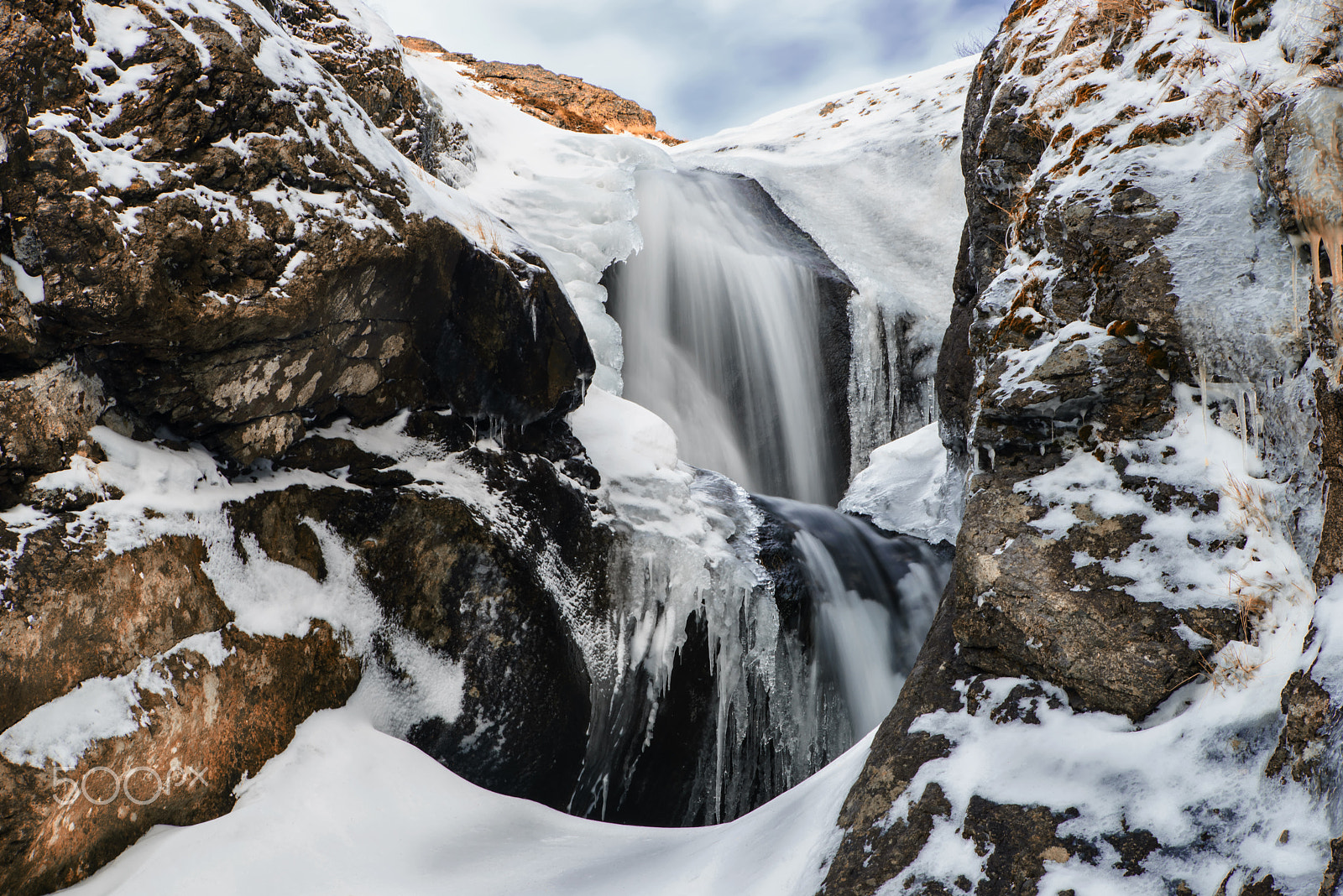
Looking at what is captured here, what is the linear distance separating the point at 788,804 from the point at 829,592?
284cm

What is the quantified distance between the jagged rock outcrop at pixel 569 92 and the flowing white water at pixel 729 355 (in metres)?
6.82

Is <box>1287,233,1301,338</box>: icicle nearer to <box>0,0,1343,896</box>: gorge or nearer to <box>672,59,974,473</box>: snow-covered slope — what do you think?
<box>0,0,1343,896</box>: gorge

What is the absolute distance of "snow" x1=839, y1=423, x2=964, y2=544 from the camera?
6900 millimetres

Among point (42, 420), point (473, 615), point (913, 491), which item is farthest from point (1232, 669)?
point (913, 491)

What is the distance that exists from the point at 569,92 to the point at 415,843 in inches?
719

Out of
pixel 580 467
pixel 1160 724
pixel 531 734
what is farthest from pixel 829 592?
pixel 1160 724

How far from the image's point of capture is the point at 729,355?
398 inches

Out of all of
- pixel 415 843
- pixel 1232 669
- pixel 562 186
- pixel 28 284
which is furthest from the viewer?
pixel 562 186

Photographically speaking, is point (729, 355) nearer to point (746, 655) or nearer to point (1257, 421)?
point (746, 655)

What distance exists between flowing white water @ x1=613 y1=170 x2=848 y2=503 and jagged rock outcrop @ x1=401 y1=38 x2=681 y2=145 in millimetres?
6819

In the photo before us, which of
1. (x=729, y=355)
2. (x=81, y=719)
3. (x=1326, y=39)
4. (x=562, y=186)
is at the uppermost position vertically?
(x=562, y=186)

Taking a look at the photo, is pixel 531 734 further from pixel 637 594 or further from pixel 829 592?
pixel 829 592

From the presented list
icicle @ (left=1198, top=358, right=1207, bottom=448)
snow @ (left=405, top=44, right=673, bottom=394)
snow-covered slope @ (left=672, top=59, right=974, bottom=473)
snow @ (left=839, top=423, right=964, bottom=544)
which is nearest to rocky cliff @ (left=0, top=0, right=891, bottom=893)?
snow @ (left=839, top=423, right=964, bottom=544)

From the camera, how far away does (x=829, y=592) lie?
6.05 m
